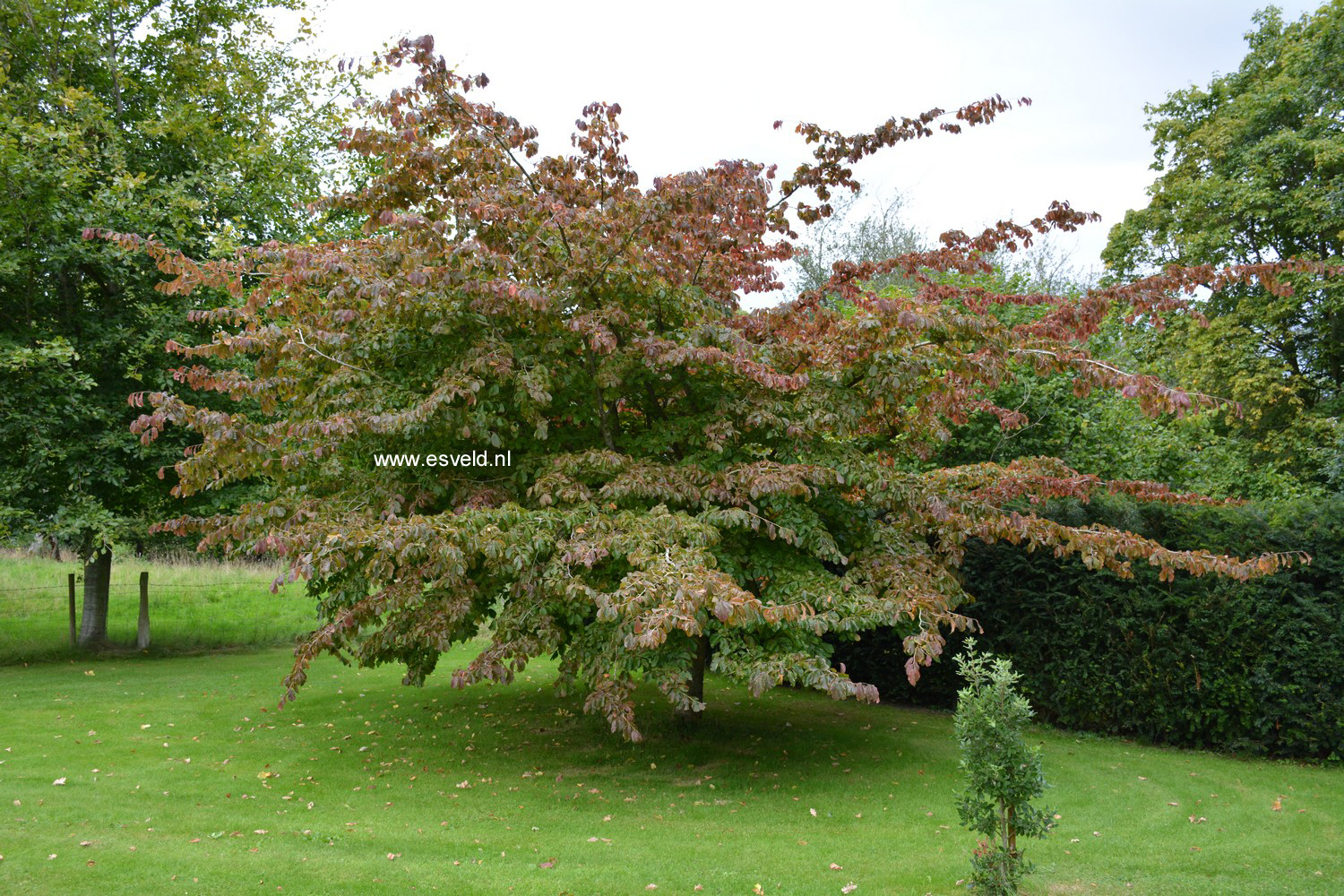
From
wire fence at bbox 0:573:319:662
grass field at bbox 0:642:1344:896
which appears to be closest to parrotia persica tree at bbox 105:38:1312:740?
grass field at bbox 0:642:1344:896

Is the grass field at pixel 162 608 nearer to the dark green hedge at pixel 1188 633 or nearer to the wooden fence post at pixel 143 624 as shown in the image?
the wooden fence post at pixel 143 624

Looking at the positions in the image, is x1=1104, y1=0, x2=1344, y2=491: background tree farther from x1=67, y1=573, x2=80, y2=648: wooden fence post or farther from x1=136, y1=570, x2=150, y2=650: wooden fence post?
x1=67, y1=573, x2=80, y2=648: wooden fence post

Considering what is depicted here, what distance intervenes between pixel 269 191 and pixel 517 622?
955cm

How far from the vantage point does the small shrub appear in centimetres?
419

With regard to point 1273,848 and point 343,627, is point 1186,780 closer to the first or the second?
point 1273,848

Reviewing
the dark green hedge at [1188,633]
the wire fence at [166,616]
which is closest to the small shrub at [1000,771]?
the dark green hedge at [1188,633]

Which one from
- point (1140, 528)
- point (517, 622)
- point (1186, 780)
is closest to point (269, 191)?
point (517, 622)

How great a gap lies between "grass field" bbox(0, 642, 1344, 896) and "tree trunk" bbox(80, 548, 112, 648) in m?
3.44

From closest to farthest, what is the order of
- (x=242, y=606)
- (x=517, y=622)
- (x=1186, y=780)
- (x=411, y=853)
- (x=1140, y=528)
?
(x=411, y=853)
(x=517, y=622)
(x=1186, y=780)
(x=1140, y=528)
(x=242, y=606)

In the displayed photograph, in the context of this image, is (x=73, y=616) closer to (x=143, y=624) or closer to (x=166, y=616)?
(x=143, y=624)

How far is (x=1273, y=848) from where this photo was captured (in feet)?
18.0

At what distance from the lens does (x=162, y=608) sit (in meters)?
16.0

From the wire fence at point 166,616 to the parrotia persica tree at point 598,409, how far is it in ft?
29.1

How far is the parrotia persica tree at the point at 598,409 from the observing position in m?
5.93
